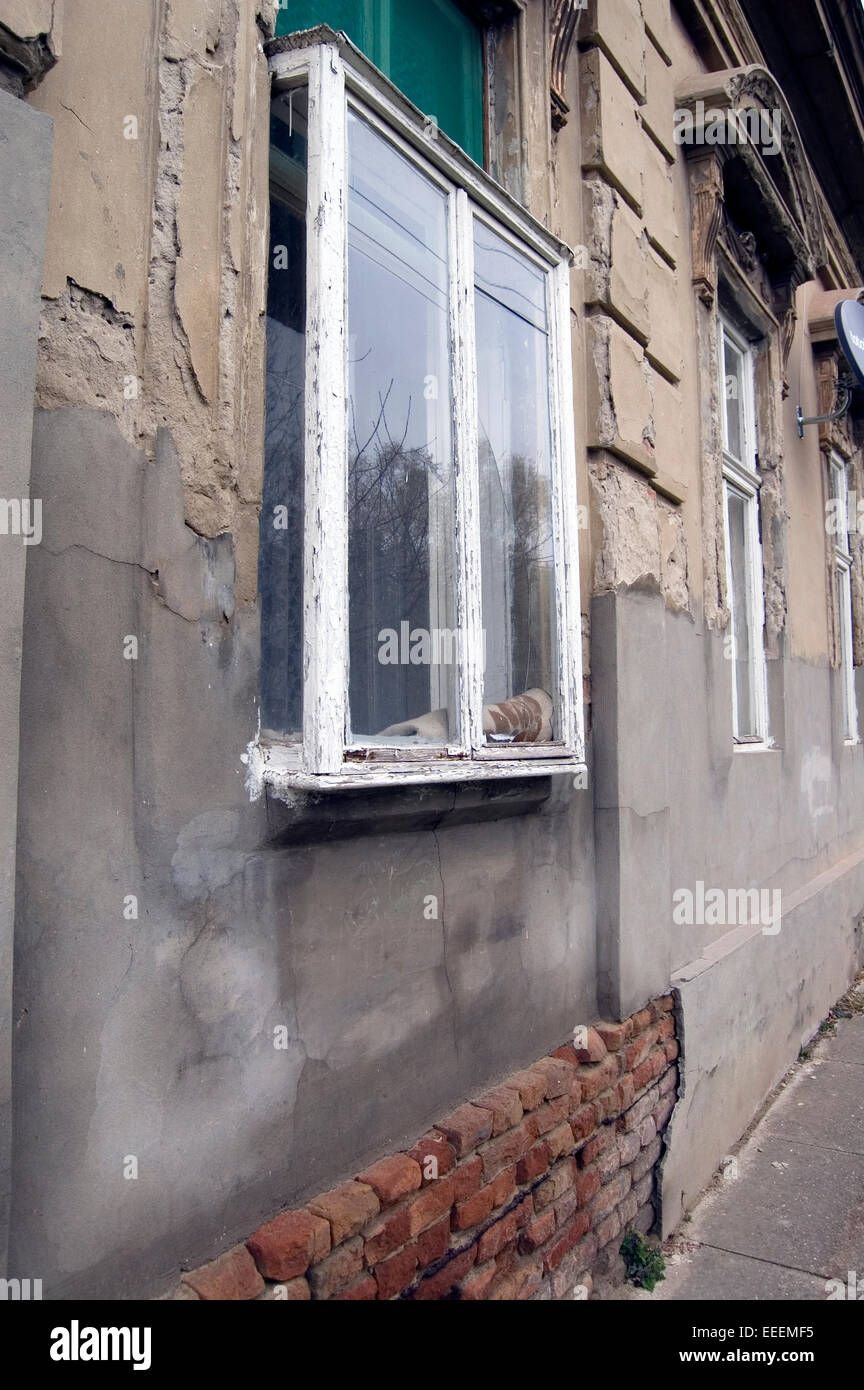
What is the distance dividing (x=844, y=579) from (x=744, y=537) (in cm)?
261

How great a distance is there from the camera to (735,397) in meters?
5.39

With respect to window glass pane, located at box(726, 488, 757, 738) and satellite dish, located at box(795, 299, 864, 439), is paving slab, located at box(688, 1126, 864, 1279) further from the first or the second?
satellite dish, located at box(795, 299, 864, 439)

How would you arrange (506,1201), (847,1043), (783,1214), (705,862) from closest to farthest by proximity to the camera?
(506,1201) < (783,1214) < (705,862) < (847,1043)

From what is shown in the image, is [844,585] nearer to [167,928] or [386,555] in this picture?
[386,555]

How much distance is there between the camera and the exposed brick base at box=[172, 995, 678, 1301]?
191 centimetres

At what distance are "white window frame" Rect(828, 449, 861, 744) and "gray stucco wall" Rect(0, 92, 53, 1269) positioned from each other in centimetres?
634

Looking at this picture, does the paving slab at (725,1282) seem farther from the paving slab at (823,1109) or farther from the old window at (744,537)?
the old window at (744,537)

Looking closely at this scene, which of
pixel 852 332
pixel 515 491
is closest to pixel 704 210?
pixel 852 332

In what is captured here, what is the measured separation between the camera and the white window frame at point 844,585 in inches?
279

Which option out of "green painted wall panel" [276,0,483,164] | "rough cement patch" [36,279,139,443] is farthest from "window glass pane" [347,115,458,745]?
"rough cement patch" [36,279,139,443]

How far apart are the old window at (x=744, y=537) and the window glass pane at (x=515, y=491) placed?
7.99ft

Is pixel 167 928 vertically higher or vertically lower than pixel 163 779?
lower

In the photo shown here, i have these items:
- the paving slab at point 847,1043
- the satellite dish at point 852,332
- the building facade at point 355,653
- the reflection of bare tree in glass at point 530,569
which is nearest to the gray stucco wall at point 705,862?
the building facade at point 355,653
